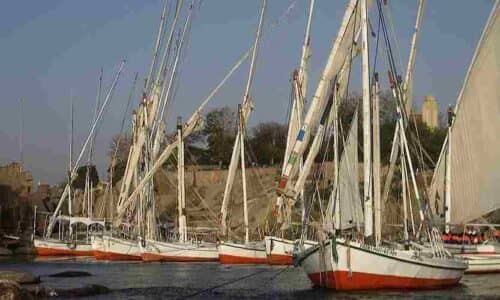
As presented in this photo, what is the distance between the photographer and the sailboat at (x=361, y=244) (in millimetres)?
35656

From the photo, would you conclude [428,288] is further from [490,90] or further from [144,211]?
[144,211]

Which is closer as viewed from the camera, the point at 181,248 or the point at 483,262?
the point at 483,262

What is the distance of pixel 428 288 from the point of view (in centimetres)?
3834

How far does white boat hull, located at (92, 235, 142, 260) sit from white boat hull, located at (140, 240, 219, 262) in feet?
8.30

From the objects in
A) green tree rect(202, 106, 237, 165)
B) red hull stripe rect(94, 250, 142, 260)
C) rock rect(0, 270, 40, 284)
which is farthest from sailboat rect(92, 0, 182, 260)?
green tree rect(202, 106, 237, 165)

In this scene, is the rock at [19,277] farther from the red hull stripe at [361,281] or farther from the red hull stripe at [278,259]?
the red hull stripe at [278,259]

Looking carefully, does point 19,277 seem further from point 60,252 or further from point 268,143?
point 268,143

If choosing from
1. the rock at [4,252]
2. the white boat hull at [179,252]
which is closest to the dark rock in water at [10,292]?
the white boat hull at [179,252]

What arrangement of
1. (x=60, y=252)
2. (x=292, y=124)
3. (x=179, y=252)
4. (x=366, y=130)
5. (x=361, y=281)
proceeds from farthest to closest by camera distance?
(x=60, y=252)
(x=179, y=252)
(x=292, y=124)
(x=366, y=130)
(x=361, y=281)

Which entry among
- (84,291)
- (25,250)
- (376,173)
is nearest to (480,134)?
(376,173)

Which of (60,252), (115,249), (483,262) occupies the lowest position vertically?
(483,262)

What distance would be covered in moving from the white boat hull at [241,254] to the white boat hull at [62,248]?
86.8 feet

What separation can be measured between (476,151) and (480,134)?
876 mm

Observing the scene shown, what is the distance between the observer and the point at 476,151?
45.5 meters
